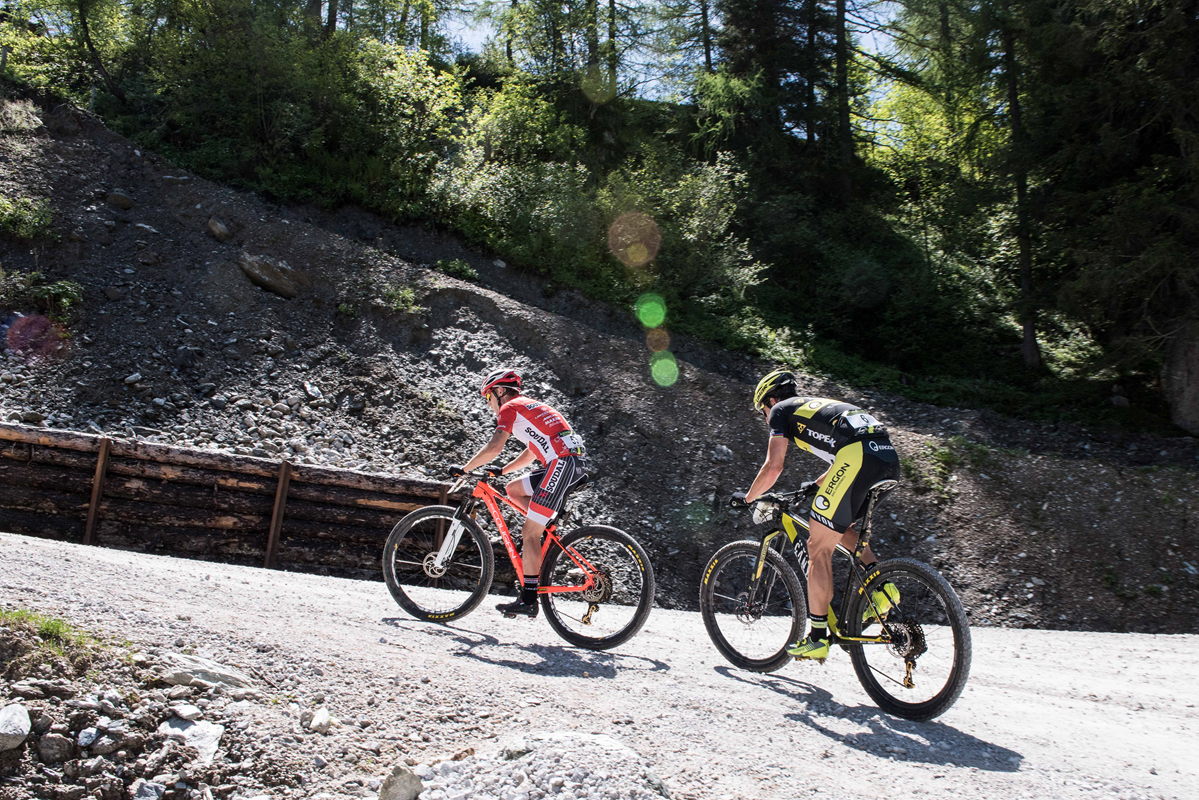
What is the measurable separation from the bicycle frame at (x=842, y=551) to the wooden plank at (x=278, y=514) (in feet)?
18.8

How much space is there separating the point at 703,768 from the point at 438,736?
3.93 feet

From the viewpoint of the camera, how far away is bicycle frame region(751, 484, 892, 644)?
15.2 feet

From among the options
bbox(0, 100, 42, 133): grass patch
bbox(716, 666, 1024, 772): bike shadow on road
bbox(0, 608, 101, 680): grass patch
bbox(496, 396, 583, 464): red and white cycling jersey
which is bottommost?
bbox(716, 666, 1024, 772): bike shadow on road

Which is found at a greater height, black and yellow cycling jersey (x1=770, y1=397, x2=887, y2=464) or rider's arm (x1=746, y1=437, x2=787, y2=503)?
black and yellow cycling jersey (x1=770, y1=397, x2=887, y2=464)

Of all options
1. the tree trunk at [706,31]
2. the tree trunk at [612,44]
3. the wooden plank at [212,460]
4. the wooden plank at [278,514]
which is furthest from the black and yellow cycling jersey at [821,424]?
the tree trunk at [706,31]

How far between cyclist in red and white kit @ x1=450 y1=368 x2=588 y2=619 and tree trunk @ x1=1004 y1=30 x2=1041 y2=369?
47.3ft

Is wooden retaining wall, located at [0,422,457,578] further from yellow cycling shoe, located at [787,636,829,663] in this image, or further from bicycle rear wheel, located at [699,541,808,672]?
yellow cycling shoe, located at [787,636,829,663]

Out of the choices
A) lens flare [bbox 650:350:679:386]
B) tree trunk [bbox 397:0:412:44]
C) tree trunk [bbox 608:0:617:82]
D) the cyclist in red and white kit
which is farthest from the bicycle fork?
tree trunk [bbox 397:0:412:44]

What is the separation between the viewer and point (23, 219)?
12.7 meters

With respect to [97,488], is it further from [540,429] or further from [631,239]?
[631,239]

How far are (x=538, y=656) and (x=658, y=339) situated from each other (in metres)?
11.1

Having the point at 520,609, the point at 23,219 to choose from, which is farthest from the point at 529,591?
the point at 23,219

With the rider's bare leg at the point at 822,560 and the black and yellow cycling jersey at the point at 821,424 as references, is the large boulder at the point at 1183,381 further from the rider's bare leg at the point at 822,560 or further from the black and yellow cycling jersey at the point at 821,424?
the rider's bare leg at the point at 822,560

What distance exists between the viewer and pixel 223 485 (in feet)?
27.5
